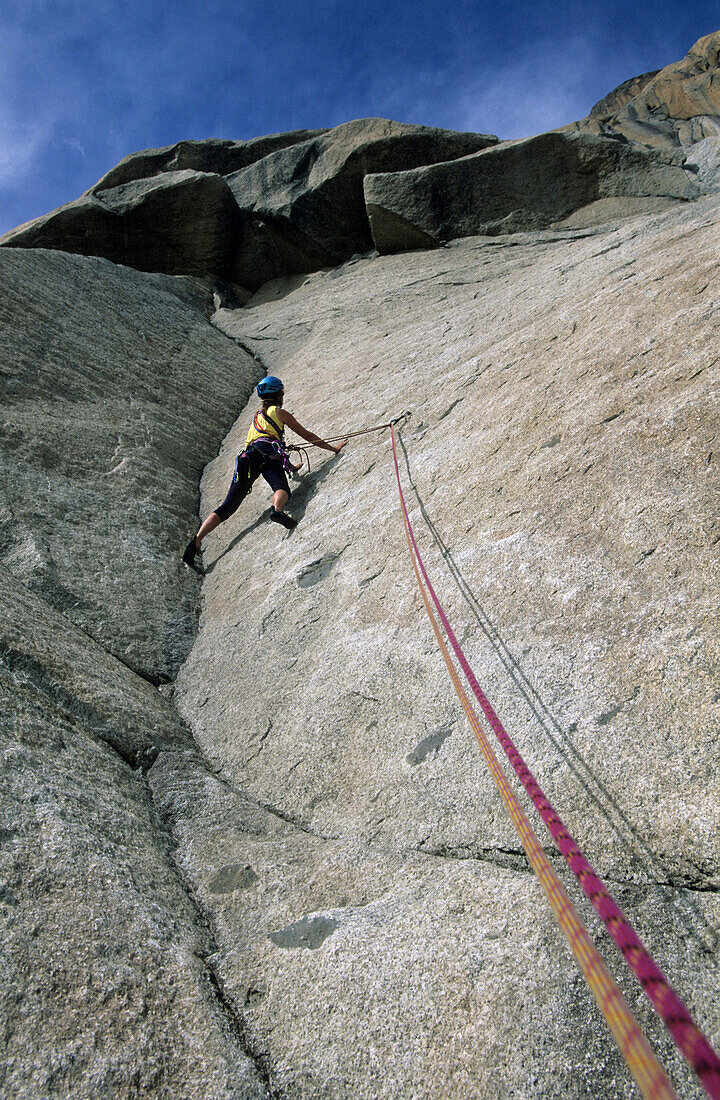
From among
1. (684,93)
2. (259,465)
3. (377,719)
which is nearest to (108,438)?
(259,465)

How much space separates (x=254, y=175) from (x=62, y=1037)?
55.6 ft

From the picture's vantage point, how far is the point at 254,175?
1493 cm

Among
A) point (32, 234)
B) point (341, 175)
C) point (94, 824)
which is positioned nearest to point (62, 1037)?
point (94, 824)

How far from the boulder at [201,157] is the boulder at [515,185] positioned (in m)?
6.46

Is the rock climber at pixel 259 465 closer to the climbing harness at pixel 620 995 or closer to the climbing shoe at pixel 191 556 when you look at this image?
the climbing shoe at pixel 191 556

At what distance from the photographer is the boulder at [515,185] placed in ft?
38.1

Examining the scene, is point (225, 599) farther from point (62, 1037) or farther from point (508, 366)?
point (62, 1037)

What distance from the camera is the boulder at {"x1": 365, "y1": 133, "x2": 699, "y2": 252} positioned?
1161 centimetres

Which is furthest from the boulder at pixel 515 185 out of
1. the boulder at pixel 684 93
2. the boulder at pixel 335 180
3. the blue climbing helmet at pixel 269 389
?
the boulder at pixel 684 93

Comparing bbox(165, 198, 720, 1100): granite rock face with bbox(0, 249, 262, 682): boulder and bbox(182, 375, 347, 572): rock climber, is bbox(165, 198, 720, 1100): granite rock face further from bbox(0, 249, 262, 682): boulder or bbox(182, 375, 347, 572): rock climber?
bbox(0, 249, 262, 682): boulder

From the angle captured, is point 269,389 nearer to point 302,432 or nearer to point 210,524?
point 302,432

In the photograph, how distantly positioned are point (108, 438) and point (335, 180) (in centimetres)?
1003

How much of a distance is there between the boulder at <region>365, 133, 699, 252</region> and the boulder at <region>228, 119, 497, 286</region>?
1.02m

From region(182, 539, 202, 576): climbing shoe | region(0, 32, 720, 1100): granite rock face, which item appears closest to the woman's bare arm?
region(0, 32, 720, 1100): granite rock face
